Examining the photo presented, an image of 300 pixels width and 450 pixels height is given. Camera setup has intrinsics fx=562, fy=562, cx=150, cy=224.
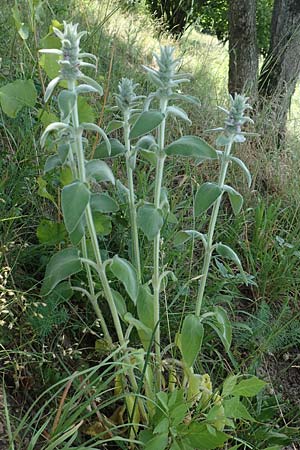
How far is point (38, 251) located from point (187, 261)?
629mm

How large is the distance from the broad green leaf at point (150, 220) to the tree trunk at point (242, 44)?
256 centimetres

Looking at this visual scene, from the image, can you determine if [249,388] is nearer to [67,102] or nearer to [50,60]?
[67,102]

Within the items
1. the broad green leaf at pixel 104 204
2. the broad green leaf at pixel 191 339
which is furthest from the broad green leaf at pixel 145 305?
the broad green leaf at pixel 104 204

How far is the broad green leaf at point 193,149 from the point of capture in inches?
50.1

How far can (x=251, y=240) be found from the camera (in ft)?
7.93

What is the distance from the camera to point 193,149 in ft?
4.19

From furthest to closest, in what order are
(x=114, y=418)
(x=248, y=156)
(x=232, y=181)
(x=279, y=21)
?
(x=279, y=21) → (x=248, y=156) → (x=232, y=181) → (x=114, y=418)

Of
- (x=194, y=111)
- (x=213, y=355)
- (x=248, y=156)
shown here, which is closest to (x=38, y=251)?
(x=213, y=355)

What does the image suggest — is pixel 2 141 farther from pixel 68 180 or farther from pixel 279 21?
pixel 279 21

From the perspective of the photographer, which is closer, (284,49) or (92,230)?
(92,230)

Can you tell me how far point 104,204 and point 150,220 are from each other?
0.43 ft

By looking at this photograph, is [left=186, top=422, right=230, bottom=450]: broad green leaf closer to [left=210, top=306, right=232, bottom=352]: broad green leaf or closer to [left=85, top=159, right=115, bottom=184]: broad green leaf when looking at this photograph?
[left=210, top=306, right=232, bottom=352]: broad green leaf

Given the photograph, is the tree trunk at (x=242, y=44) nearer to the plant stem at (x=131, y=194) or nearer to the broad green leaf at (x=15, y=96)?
the broad green leaf at (x=15, y=96)

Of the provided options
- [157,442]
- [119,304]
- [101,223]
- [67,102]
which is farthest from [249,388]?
[67,102]
